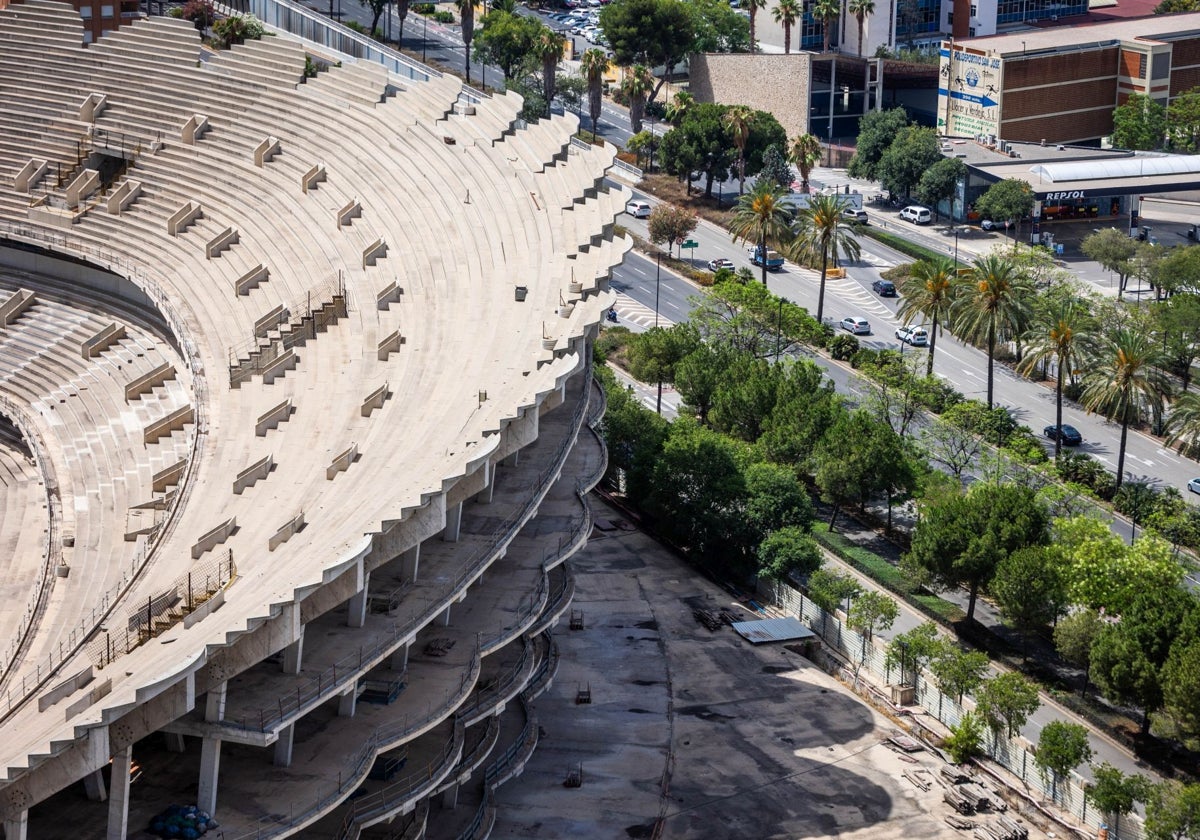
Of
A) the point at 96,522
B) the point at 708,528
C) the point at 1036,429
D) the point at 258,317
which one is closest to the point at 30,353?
the point at 258,317

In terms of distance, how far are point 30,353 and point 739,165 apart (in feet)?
292

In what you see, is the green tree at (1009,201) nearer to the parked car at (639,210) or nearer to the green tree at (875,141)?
the green tree at (875,141)

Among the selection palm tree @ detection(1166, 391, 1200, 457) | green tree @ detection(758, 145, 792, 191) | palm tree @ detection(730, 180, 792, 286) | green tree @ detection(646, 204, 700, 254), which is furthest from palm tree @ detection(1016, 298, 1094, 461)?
green tree @ detection(758, 145, 792, 191)

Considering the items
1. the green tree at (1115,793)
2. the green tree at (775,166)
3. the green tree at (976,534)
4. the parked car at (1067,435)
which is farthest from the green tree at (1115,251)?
the green tree at (1115,793)

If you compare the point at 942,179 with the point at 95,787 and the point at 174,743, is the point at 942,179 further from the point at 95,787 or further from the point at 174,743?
the point at 95,787

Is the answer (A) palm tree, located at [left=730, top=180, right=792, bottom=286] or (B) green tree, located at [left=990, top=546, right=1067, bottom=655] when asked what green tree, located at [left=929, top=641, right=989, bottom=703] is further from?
(A) palm tree, located at [left=730, top=180, right=792, bottom=286]

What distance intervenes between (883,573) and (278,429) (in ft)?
132

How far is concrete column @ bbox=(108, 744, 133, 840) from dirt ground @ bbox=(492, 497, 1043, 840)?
75.5 ft

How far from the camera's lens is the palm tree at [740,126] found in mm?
187250

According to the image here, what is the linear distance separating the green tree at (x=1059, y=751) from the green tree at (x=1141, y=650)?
5017mm

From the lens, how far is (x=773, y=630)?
346 ft

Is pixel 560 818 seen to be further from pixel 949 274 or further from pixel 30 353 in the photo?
pixel 949 274

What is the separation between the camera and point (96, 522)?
3819 inches

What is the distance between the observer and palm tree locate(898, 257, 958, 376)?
141375 mm
